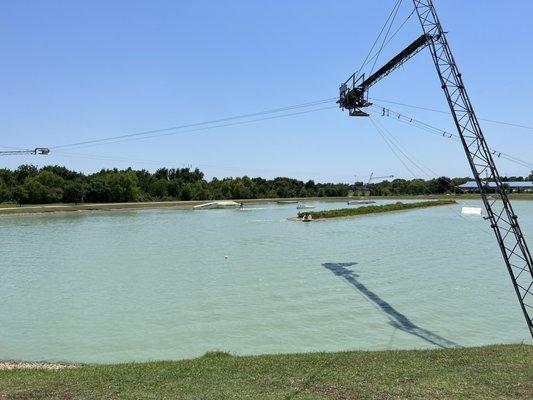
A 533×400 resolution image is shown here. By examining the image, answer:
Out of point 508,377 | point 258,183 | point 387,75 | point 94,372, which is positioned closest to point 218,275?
point 387,75

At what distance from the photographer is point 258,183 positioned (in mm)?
176500

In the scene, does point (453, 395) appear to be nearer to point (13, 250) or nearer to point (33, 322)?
point (33, 322)

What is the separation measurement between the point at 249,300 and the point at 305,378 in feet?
32.9

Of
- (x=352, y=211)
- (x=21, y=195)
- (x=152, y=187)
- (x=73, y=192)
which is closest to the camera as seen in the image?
(x=352, y=211)

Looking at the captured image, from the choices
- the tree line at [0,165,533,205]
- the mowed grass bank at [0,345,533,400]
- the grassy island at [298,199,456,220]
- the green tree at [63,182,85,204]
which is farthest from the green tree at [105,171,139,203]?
the mowed grass bank at [0,345,533,400]

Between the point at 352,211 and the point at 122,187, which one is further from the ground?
the point at 122,187

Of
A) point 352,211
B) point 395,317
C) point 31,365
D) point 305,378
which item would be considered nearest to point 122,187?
point 352,211

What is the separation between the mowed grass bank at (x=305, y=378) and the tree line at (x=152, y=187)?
70483 mm

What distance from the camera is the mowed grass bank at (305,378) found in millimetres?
6992

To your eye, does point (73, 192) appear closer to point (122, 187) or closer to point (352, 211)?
point (122, 187)

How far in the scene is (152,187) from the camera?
13550 centimetres

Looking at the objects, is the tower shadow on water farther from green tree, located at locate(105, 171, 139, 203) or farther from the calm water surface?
green tree, located at locate(105, 171, 139, 203)

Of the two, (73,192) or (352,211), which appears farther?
(73,192)

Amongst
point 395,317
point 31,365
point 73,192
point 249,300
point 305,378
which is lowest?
point 395,317
